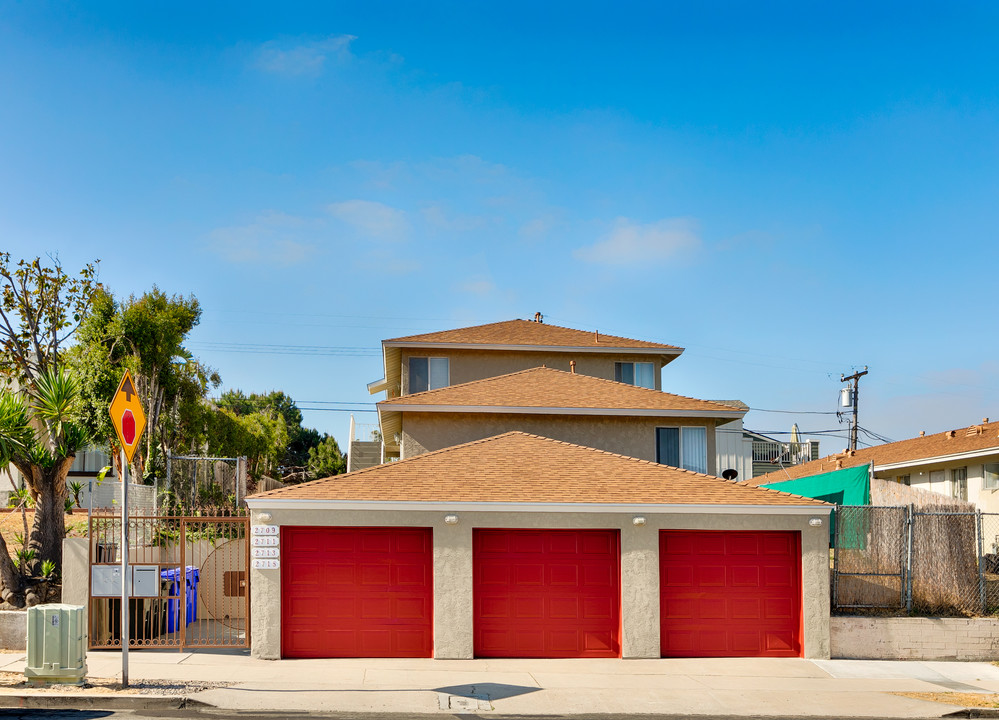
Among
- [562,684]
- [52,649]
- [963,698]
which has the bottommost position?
[963,698]

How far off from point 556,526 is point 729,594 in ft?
12.2

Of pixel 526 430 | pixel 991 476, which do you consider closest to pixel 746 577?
pixel 526 430

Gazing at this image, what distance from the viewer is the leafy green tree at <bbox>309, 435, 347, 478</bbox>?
6525 cm

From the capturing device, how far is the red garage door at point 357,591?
57.0 feet

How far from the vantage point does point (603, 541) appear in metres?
18.1

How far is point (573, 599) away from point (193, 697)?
24.4 feet

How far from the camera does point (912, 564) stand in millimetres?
18688

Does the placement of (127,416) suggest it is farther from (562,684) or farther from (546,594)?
(546,594)

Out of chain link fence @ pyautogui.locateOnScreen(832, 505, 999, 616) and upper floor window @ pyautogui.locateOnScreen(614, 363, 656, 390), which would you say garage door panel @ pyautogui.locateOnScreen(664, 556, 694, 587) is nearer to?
chain link fence @ pyautogui.locateOnScreen(832, 505, 999, 616)

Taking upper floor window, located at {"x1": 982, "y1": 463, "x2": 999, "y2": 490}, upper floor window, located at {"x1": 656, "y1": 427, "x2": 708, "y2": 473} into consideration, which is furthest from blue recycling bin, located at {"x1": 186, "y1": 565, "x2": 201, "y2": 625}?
upper floor window, located at {"x1": 982, "y1": 463, "x2": 999, "y2": 490}

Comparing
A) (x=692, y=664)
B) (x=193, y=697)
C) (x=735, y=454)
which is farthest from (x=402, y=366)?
(x=735, y=454)

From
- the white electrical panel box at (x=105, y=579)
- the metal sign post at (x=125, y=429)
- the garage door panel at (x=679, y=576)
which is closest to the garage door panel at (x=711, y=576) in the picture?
the garage door panel at (x=679, y=576)

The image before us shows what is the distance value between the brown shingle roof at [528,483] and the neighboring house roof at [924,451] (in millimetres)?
14299

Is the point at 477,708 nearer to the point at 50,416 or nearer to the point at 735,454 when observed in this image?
the point at 50,416
